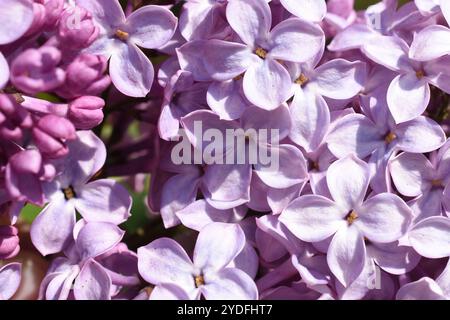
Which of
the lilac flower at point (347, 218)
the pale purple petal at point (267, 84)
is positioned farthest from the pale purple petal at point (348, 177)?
the pale purple petal at point (267, 84)

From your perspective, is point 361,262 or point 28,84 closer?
point 28,84

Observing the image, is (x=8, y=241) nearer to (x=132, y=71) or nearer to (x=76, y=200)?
(x=76, y=200)

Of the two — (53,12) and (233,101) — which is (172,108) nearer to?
(233,101)

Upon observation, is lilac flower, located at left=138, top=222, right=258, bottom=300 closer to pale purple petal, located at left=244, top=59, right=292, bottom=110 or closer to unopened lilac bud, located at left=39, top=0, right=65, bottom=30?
pale purple petal, located at left=244, top=59, right=292, bottom=110

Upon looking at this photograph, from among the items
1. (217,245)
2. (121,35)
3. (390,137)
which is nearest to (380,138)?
(390,137)

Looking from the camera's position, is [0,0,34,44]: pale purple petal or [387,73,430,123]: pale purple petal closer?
[0,0,34,44]: pale purple petal

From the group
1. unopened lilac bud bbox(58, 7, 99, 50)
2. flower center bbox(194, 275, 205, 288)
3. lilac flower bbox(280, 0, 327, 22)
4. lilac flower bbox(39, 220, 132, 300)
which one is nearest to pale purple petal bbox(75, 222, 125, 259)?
lilac flower bbox(39, 220, 132, 300)

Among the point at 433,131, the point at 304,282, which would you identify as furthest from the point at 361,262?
the point at 433,131
